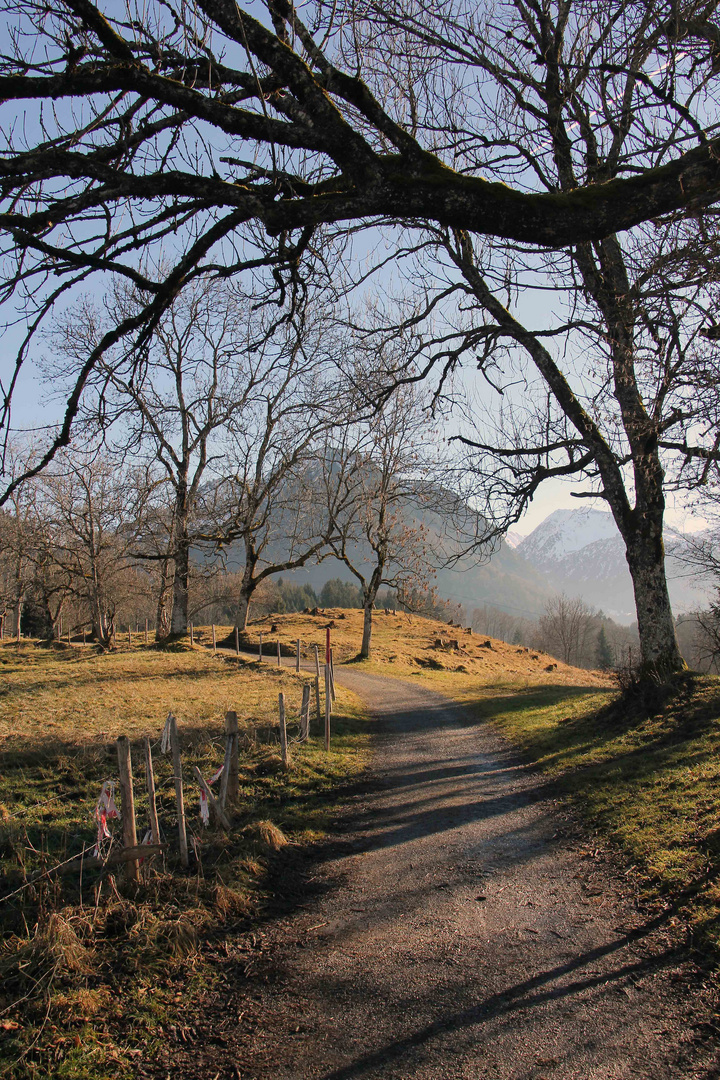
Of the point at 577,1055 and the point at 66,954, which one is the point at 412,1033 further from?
the point at 66,954

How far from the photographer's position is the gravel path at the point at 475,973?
3232mm

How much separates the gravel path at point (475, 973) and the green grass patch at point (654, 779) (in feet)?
1.20

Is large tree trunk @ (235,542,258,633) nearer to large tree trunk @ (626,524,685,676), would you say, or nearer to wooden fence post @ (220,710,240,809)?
large tree trunk @ (626,524,685,676)

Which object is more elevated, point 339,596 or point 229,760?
point 339,596

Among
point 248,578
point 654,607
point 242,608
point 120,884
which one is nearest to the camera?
point 120,884

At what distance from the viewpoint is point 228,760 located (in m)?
7.01

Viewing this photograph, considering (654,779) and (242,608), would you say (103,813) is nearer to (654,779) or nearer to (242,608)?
(654,779)

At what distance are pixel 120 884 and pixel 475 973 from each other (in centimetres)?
273

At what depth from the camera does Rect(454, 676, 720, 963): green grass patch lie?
4.98 metres

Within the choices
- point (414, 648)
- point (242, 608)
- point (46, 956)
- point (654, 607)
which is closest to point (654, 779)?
point (654, 607)

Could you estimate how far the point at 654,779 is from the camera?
7484 millimetres

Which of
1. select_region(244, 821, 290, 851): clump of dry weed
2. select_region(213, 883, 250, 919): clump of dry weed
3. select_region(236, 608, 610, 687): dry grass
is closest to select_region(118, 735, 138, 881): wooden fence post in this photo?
select_region(213, 883, 250, 919): clump of dry weed

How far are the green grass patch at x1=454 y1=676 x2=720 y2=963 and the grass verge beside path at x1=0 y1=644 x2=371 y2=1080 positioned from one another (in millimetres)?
2982

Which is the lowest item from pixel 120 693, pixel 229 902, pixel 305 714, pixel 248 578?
pixel 229 902
